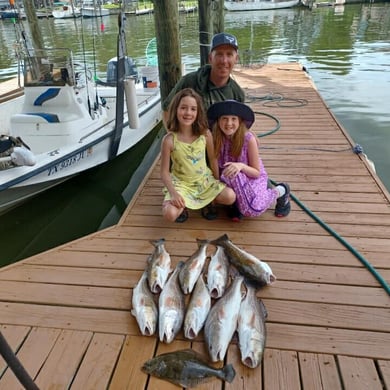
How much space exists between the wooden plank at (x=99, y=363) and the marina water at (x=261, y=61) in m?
2.70

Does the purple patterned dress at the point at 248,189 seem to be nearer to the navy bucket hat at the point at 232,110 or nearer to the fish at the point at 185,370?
the navy bucket hat at the point at 232,110

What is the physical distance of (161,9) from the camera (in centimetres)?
379

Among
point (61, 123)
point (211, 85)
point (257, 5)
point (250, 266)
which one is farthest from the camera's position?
point (257, 5)

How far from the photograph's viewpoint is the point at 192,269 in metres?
2.43

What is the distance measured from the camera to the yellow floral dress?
3023 millimetres

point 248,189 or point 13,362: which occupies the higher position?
point 13,362

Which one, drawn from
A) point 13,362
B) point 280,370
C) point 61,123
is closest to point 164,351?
point 280,370

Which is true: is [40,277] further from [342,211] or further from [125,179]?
[125,179]

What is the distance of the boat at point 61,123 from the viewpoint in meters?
4.27

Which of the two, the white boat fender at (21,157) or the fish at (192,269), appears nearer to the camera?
the fish at (192,269)

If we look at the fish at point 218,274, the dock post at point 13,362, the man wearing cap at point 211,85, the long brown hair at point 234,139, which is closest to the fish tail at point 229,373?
the fish at point 218,274

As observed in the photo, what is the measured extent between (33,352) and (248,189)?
188 centimetres

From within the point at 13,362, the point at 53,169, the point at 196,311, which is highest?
the point at 13,362

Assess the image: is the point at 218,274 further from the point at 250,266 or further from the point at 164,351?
the point at 164,351
